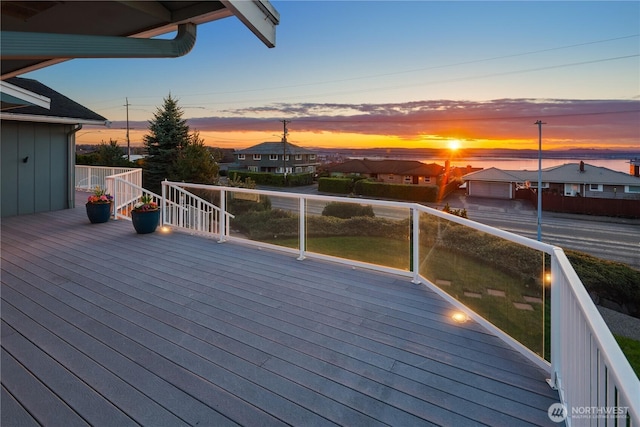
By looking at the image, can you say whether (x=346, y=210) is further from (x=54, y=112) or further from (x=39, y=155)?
(x=39, y=155)

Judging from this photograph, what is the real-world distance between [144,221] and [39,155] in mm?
4187

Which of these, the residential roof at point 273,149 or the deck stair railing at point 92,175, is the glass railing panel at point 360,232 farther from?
the residential roof at point 273,149

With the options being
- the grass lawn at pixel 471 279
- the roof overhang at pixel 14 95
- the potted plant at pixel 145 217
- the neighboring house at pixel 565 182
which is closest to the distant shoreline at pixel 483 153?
the neighboring house at pixel 565 182

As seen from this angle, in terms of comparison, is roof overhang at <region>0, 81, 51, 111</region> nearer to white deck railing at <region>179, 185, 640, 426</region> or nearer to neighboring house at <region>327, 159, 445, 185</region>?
white deck railing at <region>179, 185, 640, 426</region>

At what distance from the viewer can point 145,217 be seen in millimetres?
5863

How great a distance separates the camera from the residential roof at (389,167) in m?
43.5

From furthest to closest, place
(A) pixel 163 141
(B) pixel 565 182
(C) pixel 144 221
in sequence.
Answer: (B) pixel 565 182 → (A) pixel 163 141 → (C) pixel 144 221

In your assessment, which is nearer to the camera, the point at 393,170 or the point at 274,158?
the point at 393,170

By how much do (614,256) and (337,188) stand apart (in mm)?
22822

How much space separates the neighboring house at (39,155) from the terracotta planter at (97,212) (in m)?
2.23

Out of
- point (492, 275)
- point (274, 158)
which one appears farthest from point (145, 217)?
point (274, 158)

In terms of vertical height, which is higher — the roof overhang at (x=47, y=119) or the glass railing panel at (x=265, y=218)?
the roof overhang at (x=47, y=119)

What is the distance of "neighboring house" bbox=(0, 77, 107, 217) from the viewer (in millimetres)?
7215

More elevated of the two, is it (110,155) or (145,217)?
(110,155)
